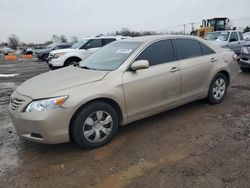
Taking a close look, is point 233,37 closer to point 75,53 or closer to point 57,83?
point 75,53

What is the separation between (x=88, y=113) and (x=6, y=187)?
52.6 inches

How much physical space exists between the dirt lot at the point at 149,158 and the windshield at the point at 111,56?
1.18 metres

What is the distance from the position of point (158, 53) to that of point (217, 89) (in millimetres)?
1861

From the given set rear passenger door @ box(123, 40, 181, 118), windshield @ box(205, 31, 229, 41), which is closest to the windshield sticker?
rear passenger door @ box(123, 40, 181, 118)

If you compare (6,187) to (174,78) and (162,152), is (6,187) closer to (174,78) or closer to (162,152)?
(162,152)

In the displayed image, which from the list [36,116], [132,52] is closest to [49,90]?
[36,116]

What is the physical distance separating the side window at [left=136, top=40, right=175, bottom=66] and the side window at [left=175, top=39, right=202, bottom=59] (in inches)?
7.9

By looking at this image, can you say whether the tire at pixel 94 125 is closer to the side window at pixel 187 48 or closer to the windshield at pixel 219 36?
the side window at pixel 187 48

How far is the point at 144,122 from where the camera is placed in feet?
15.1

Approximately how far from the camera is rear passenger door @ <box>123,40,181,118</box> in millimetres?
3879

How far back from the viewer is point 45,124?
3.22 meters

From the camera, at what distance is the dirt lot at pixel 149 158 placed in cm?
289

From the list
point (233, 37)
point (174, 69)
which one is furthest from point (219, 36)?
point (174, 69)

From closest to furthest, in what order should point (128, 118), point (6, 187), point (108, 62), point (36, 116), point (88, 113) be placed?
point (6, 187) < point (36, 116) < point (88, 113) < point (128, 118) < point (108, 62)
